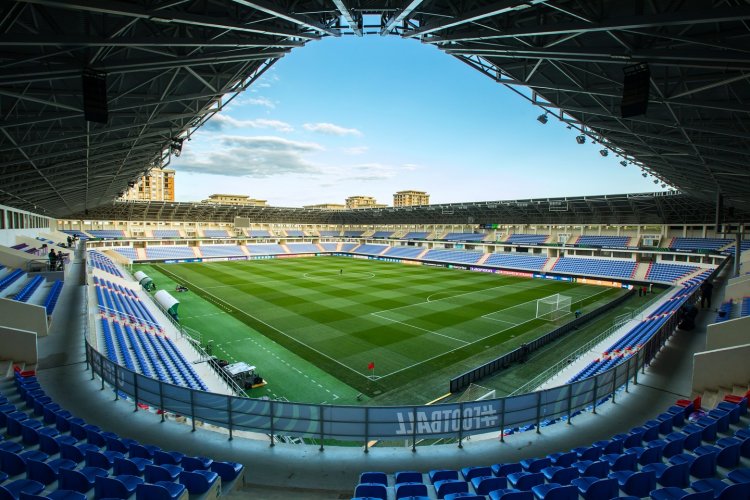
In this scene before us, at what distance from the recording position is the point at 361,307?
31.1 m

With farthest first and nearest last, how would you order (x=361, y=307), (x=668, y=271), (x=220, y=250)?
1. (x=220, y=250)
2. (x=668, y=271)
3. (x=361, y=307)

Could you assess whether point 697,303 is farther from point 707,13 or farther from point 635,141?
point 707,13

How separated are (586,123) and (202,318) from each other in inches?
1069

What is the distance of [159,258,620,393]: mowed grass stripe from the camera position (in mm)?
20578

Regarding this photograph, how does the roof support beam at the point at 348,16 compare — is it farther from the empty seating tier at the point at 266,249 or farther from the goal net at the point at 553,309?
the empty seating tier at the point at 266,249

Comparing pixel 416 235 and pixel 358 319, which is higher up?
pixel 416 235

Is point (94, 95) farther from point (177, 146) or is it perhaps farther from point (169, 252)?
point (169, 252)

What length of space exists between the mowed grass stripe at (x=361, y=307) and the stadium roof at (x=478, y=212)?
12891mm

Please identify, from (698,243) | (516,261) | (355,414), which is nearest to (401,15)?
(355,414)

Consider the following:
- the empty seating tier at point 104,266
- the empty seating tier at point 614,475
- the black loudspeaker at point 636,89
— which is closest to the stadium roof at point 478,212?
the empty seating tier at point 104,266

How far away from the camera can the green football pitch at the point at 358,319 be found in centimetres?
1841

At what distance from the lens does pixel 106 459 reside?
5.50 metres

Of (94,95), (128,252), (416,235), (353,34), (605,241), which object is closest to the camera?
(94,95)

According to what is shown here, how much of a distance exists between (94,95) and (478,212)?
59.7 meters
